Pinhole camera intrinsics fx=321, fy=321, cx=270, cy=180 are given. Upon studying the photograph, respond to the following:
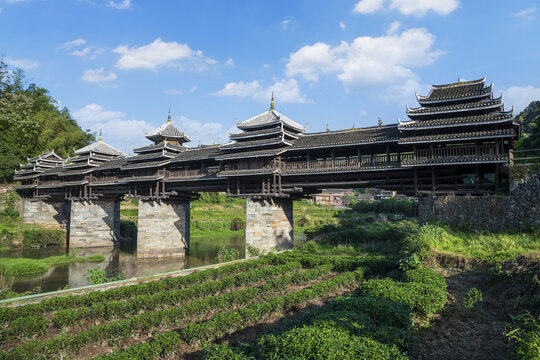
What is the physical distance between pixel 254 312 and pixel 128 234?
1404 inches

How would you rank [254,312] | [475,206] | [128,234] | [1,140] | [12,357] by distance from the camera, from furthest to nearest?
[1,140]
[128,234]
[475,206]
[254,312]
[12,357]

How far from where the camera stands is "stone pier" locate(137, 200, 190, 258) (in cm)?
2719

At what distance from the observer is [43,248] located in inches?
1325

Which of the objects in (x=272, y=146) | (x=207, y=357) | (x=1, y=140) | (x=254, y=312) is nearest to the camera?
(x=207, y=357)

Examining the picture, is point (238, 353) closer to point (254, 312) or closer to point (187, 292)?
point (254, 312)

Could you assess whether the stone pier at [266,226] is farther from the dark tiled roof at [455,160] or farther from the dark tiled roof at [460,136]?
the dark tiled roof at [460,136]

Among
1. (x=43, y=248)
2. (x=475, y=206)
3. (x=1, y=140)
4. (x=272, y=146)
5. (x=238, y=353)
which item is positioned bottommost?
(x=43, y=248)

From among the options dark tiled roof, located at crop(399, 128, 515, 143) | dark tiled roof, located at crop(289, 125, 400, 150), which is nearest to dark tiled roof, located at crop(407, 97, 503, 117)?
dark tiled roof, located at crop(399, 128, 515, 143)

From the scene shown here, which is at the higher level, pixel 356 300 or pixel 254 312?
pixel 356 300

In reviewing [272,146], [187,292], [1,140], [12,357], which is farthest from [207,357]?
[1,140]

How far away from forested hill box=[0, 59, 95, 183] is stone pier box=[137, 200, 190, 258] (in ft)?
93.3

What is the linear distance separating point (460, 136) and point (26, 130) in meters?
53.6

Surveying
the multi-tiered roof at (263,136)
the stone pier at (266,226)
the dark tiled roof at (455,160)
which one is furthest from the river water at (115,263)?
the dark tiled roof at (455,160)

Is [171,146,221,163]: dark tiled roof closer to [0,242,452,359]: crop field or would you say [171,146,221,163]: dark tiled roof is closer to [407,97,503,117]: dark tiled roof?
[0,242,452,359]: crop field
